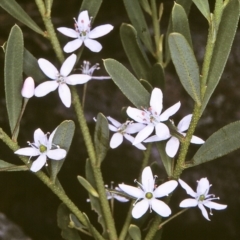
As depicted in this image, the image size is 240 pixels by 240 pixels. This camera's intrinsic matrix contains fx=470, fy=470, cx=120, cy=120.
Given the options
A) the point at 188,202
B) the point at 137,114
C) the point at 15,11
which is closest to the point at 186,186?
the point at 188,202

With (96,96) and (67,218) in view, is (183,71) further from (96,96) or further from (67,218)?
(96,96)

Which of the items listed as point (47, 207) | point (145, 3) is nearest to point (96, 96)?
point (47, 207)

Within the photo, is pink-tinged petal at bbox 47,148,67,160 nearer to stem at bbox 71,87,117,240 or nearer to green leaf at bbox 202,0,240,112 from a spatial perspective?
stem at bbox 71,87,117,240

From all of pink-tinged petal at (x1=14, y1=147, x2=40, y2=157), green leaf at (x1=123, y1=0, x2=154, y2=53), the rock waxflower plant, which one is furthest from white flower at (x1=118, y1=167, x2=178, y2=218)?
green leaf at (x1=123, y1=0, x2=154, y2=53)

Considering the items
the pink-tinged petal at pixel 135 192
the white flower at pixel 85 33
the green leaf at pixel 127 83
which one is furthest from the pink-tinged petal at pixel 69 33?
the pink-tinged petal at pixel 135 192

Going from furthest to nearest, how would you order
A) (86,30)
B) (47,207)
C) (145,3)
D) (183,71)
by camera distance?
(47,207), (145,3), (86,30), (183,71)

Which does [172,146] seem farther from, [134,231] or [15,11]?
[15,11]
